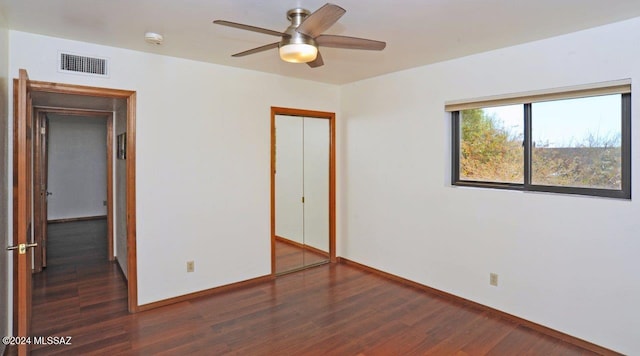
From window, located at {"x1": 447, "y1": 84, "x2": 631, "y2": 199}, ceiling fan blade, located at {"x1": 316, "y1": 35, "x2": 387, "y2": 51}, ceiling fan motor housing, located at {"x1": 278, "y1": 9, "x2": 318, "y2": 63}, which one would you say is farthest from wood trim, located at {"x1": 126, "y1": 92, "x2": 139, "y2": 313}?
window, located at {"x1": 447, "y1": 84, "x2": 631, "y2": 199}

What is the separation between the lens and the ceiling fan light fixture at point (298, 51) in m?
2.07

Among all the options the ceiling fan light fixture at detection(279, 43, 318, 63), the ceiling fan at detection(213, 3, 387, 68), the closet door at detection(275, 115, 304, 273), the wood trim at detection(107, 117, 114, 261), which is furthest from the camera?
the wood trim at detection(107, 117, 114, 261)

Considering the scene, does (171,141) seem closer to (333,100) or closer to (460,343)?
(333,100)

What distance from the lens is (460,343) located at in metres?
2.81

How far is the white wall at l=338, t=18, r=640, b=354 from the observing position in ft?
8.54

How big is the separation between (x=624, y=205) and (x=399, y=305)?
6.52 feet

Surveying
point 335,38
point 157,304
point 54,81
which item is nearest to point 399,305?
point 157,304

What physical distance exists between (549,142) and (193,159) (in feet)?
10.8

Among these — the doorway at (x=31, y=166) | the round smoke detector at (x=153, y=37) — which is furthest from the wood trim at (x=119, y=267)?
the round smoke detector at (x=153, y=37)

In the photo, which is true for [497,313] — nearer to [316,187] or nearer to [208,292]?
[316,187]

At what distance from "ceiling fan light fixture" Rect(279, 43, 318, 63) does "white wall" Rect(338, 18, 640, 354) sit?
1.98 meters

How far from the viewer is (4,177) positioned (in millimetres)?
2604

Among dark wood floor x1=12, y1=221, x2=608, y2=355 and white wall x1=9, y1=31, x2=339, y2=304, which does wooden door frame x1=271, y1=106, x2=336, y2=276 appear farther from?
dark wood floor x1=12, y1=221, x2=608, y2=355

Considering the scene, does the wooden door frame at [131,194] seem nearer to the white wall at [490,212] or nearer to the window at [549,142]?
the white wall at [490,212]
